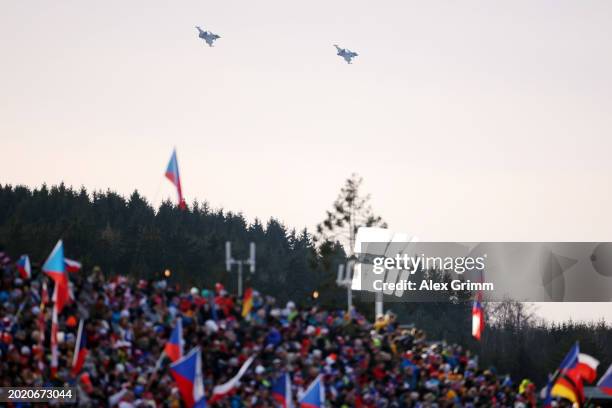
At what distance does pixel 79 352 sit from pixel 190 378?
7.13ft

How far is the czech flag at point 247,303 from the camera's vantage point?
24.2 meters

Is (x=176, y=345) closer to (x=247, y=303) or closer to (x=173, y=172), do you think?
(x=247, y=303)

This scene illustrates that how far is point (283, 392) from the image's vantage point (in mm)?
22859

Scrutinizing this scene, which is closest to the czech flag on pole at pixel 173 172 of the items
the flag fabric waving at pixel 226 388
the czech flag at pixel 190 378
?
the flag fabric waving at pixel 226 388

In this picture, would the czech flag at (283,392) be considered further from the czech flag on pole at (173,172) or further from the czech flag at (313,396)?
the czech flag on pole at (173,172)

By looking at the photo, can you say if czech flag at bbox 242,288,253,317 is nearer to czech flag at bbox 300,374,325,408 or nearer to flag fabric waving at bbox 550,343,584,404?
czech flag at bbox 300,374,325,408

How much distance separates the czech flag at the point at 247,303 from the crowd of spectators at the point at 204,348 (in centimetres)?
10

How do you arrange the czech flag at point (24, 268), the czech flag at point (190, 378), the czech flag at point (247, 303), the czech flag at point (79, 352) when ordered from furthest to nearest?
the czech flag at point (247, 303)
the czech flag at point (24, 268)
the czech flag at point (190, 378)
the czech flag at point (79, 352)

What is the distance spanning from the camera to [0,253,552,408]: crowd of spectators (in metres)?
20.7

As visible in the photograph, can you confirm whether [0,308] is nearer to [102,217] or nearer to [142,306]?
[142,306]

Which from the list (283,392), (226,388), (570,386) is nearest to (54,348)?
(226,388)

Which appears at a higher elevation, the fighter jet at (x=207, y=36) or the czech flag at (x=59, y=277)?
the fighter jet at (x=207, y=36)

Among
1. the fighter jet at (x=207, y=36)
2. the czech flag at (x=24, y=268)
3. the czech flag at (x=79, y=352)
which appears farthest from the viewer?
the fighter jet at (x=207, y=36)

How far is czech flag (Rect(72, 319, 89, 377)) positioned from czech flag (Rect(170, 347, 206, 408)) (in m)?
1.70
